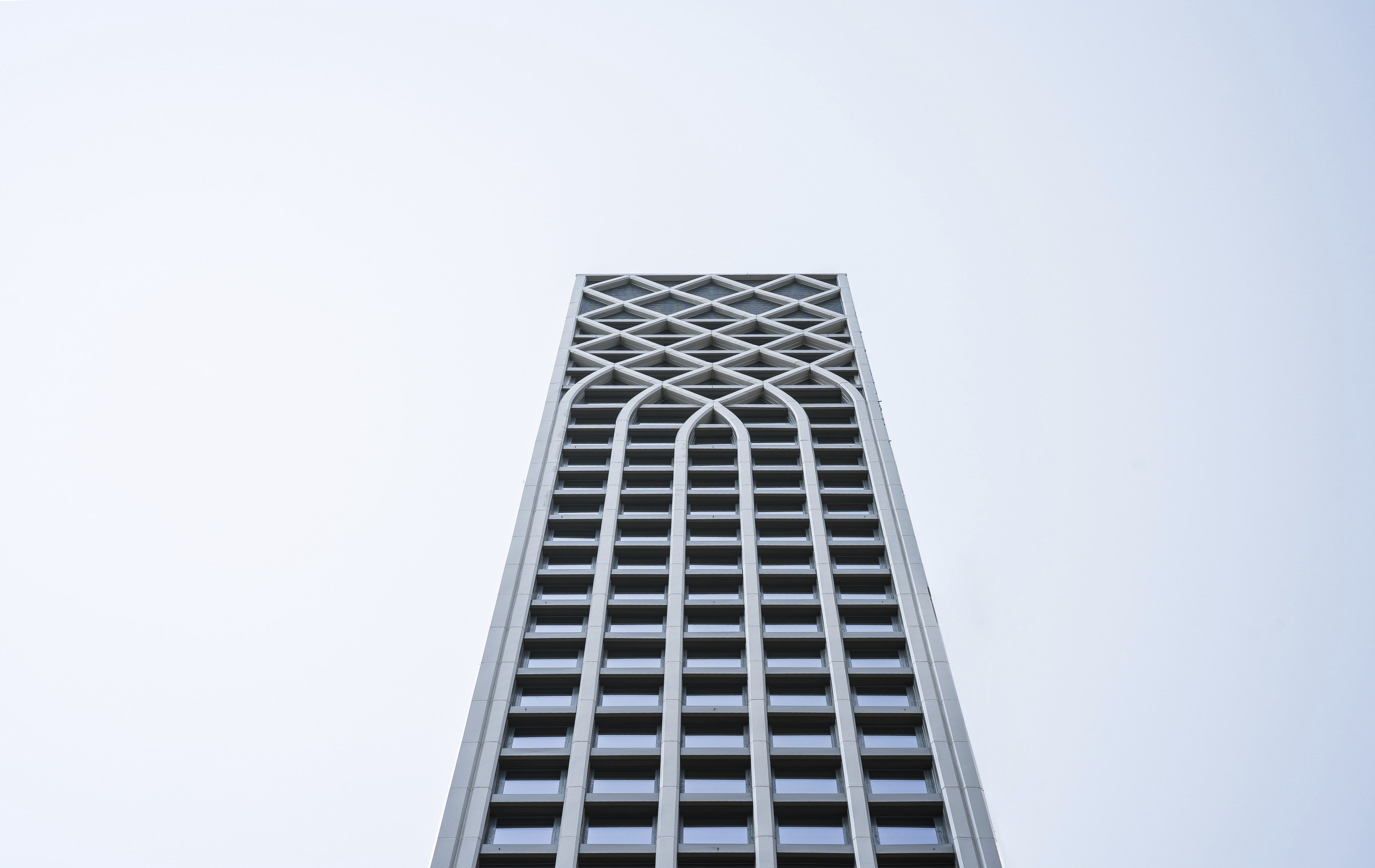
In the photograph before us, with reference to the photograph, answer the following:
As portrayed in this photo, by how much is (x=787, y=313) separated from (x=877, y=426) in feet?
50.3

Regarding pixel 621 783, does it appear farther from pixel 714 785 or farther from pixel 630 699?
pixel 630 699

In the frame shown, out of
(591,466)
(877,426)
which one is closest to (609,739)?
(591,466)

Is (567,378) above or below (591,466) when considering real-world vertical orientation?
above

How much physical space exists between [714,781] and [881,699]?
7.09m

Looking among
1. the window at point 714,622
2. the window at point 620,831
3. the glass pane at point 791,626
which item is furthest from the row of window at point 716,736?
the window at point 714,622

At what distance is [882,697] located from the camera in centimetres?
3856

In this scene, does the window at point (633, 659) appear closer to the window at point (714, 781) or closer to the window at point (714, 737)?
the window at point (714, 737)

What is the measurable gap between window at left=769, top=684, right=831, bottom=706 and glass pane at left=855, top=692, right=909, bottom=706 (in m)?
1.19

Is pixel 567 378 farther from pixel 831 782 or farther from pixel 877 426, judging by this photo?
pixel 831 782

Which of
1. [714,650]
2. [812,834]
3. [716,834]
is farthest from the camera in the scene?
[714,650]

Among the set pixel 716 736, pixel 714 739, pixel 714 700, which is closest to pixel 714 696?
pixel 714 700

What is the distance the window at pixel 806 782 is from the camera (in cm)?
3516

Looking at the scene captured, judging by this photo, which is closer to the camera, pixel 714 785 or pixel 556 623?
pixel 714 785

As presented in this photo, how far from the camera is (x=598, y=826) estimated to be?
34312mm
